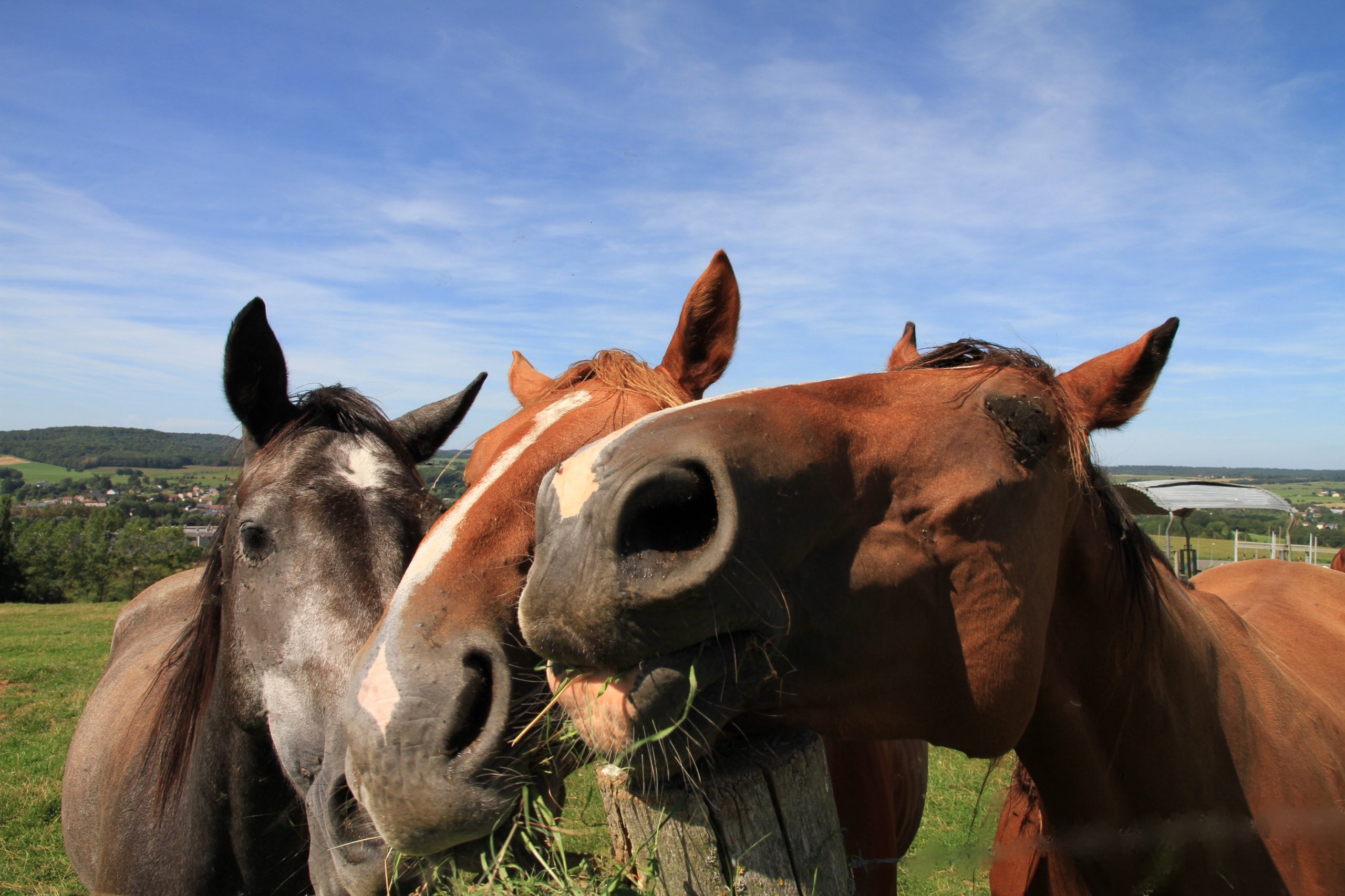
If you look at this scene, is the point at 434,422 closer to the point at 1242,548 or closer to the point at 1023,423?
the point at 1023,423

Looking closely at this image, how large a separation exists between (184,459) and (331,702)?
6735cm

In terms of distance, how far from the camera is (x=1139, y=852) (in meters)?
2.12

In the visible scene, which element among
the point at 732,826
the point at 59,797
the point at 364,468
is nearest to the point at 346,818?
the point at 364,468

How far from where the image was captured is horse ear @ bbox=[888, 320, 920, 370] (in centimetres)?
280

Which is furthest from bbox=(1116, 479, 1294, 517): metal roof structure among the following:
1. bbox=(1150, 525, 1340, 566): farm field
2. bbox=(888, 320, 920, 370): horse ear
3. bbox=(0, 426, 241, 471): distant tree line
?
bbox=(0, 426, 241, 471): distant tree line

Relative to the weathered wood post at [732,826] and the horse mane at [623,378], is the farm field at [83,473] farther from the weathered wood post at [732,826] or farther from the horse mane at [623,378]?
the weathered wood post at [732,826]

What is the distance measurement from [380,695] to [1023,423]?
161 centimetres

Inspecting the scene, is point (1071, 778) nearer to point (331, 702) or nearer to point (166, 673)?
point (331, 702)

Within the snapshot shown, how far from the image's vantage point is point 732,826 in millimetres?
1426

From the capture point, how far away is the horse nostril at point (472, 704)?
168 centimetres

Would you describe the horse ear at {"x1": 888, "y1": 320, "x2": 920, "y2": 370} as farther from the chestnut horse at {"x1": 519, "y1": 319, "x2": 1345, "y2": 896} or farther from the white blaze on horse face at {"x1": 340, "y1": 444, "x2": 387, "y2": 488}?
the white blaze on horse face at {"x1": 340, "y1": 444, "x2": 387, "y2": 488}

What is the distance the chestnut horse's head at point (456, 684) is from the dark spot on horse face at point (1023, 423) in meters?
1.21

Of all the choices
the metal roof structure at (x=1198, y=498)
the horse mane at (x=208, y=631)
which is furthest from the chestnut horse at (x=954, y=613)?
the metal roof structure at (x=1198, y=498)

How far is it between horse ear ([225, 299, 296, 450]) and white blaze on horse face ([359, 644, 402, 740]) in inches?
78.1
